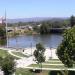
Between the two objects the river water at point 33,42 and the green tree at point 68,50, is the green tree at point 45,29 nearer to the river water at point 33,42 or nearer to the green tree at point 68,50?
the river water at point 33,42

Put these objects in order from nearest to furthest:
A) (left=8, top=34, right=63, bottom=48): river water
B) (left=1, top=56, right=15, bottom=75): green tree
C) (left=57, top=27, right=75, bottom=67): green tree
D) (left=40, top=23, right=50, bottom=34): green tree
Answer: (left=1, top=56, right=15, bottom=75): green tree
(left=57, top=27, right=75, bottom=67): green tree
(left=8, top=34, right=63, bottom=48): river water
(left=40, top=23, right=50, bottom=34): green tree

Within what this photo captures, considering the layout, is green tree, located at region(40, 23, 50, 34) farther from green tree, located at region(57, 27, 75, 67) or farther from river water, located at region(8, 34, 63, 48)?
green tree, located at region(57, 27, 75, 67)

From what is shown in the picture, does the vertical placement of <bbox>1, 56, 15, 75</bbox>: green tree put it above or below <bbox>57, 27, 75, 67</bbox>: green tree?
below

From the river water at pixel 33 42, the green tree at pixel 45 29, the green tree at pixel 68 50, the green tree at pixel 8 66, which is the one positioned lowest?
the green tree at pixel 45 29

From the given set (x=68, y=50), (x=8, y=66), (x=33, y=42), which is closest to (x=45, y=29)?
(x=33, y=42)

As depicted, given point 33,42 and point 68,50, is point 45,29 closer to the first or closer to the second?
point 33,42

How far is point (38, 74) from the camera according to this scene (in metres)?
34.7

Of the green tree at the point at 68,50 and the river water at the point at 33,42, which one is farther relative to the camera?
the river water at the point at 33,42

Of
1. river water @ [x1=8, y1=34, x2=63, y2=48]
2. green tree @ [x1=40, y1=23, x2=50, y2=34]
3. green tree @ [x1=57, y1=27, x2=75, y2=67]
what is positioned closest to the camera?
green tree @ [x1=57, y1=27, x2=75, y2=67]

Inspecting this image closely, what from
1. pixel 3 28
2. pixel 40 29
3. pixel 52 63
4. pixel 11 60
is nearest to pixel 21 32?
pixel 40 29

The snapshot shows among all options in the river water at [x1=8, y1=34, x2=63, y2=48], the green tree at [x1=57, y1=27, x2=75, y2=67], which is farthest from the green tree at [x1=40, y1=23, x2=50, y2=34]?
the green tree at [x1=57, y1=27, x2=75, y2=67]

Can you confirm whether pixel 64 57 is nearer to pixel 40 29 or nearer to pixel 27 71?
pixel 27 71

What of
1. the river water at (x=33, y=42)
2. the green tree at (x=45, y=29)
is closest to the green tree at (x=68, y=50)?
the river water at (x=33, y=42)

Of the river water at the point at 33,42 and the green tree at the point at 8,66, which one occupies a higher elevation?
the green tree at the point at 8,66
